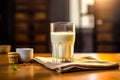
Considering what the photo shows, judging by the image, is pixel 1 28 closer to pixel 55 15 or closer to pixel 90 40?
pixel 55 15

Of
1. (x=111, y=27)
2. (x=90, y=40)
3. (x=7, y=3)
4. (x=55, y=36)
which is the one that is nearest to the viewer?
(x=55, y=36)

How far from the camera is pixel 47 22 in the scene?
562 cm

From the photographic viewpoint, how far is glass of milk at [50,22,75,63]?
4.24ft

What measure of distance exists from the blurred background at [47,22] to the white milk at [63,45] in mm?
4280

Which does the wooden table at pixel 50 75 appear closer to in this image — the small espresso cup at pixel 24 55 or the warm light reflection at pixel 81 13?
the small espresso cup at pixel 24 55

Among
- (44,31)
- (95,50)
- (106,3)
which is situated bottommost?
(95,50)

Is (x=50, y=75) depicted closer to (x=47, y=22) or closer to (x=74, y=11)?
(x=47, y=22)

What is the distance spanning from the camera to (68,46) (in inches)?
52.2

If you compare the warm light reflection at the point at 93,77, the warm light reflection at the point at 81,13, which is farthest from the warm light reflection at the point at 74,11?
the warm light reflection at the point at 93,77

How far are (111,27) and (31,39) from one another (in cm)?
178

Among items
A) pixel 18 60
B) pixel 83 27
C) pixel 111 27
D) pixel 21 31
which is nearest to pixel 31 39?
pixel 21 31

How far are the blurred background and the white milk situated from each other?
4.28m

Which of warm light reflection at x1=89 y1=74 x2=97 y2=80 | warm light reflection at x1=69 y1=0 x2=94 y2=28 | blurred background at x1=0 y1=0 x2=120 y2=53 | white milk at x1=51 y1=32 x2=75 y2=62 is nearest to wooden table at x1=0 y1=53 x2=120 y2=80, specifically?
warm light reflection at x1=89 y1=74 x2=97 y2=80

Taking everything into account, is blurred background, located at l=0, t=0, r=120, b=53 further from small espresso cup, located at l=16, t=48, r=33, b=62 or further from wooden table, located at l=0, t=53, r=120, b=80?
wooden table, located at l=0, t=53, r=120, b=80
